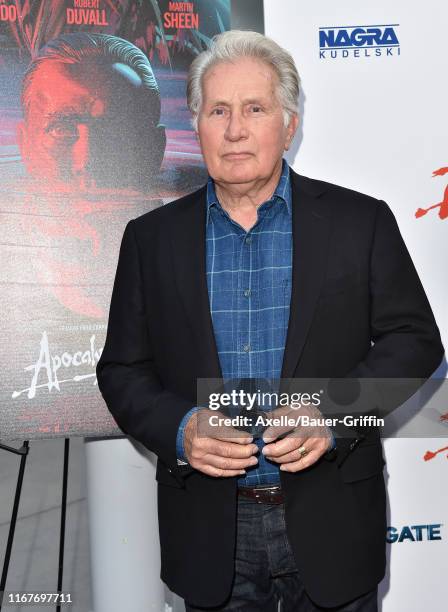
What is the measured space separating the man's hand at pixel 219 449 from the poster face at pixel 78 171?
4.02 feet

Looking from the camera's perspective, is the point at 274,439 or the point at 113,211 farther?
the point at 113,211

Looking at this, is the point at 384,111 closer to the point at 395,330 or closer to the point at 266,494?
the point at 395,330

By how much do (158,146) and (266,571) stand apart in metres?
1.69

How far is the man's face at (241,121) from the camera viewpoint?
1.96 metres

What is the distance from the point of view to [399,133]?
9.37 ft

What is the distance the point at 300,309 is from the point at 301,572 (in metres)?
0.69

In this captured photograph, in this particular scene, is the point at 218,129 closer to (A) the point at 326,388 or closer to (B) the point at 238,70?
(B) the point at 238,70

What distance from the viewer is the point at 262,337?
194cm

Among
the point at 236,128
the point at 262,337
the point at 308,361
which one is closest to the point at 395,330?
the point at 308,361

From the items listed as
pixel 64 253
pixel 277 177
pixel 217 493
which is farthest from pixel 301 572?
pixel 64 253

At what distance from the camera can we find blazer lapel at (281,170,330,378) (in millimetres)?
1883

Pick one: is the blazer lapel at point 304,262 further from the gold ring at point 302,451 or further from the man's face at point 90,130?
the man's face at point 90,130

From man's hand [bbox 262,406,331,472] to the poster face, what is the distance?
136 cm

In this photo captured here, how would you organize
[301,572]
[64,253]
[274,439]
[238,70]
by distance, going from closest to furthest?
[274,439] → [301,572] → [238,70] → [64,253]
